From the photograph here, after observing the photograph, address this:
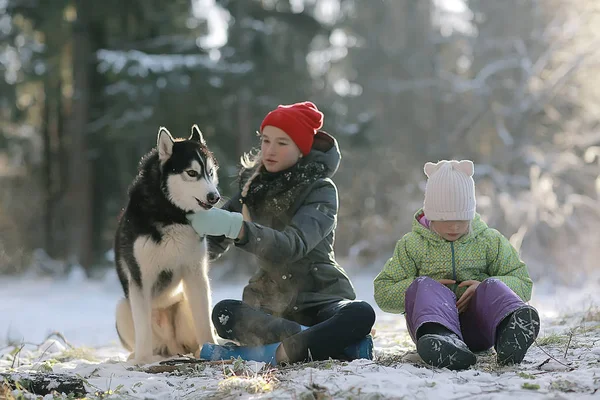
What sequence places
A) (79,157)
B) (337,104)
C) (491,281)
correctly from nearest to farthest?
(491,281), (79,157), (337,104)

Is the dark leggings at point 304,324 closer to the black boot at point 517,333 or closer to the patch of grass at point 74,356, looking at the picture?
the black boot at point 517,333

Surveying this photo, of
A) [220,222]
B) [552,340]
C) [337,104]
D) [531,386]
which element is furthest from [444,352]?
[337,104]

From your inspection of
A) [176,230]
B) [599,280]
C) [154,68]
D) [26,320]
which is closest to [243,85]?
[154,68]

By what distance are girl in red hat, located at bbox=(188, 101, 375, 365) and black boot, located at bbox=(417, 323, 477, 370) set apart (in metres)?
0.52

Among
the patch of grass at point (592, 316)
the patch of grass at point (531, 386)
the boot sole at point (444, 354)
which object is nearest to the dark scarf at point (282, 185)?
the boot sole at point (444, 354)

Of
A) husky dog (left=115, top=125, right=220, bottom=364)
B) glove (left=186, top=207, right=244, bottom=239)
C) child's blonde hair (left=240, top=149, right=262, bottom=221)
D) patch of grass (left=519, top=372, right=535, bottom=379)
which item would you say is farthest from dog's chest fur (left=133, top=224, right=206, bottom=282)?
patch of grass (left=519, top=372, right=535, bottom=379)

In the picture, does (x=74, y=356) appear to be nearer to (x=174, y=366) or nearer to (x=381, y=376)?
(x=174, y=366)

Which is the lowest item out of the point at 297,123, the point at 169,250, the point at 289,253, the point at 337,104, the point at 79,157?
the point at 289,253

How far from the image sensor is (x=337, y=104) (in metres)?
18.7

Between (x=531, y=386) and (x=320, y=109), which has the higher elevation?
(x=320, y=109)

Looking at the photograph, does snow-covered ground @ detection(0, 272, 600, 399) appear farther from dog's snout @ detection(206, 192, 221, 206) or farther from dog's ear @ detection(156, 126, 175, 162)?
dog's ear @ detection(156, 126, 175, 162)

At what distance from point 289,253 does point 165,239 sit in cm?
75

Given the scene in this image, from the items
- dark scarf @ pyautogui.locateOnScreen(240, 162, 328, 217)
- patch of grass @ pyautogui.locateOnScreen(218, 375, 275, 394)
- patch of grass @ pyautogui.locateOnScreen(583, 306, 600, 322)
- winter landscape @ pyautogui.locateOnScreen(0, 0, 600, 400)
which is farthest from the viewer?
Result: winter landscape @ pyautogui.locateOnScreen(0, 0, 600, 400)

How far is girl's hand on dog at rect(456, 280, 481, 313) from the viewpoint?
3.65 metres
